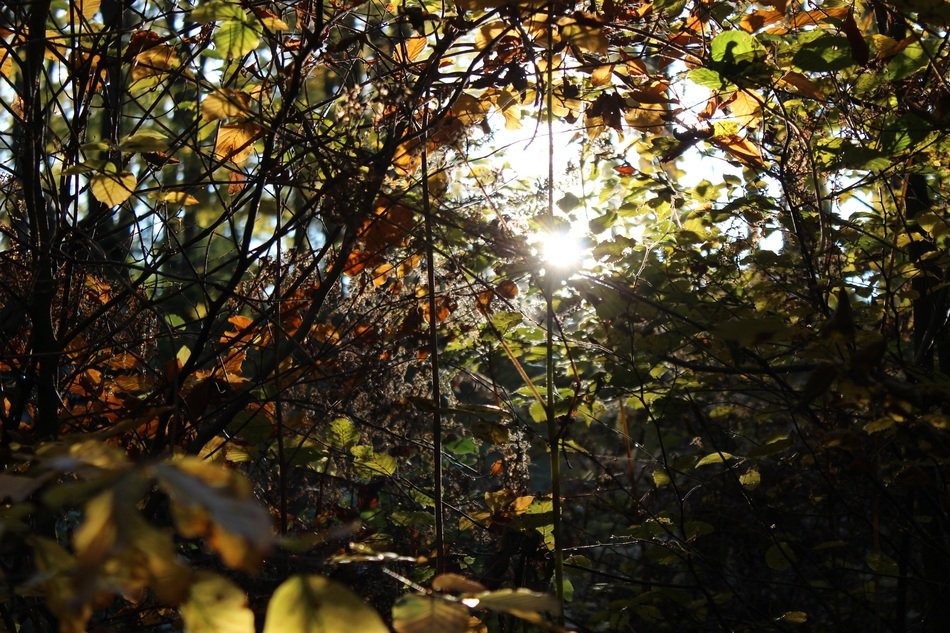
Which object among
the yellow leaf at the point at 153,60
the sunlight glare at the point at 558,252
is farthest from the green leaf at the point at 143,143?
the sunlight glare at the point at 558,252

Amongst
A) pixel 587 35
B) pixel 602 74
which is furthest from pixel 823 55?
pixel 587 35

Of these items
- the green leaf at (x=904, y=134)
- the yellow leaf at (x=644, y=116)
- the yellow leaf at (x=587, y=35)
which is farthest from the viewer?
the yellow leaf at (x=644, y=116)

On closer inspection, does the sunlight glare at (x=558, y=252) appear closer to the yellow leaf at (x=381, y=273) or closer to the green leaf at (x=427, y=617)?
the yellow leaf at (x=381, y=273)

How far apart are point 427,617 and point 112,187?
112 centimetres

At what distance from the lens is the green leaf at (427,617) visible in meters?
0.72

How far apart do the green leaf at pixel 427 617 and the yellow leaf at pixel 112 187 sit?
3.29 ft

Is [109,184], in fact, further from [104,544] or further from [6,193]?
[104,544]

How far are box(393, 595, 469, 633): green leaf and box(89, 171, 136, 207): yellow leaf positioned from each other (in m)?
1.00

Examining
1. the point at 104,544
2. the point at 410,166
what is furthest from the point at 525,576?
the point at 104,544

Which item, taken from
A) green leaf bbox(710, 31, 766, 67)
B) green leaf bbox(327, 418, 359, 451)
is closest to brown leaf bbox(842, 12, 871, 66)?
green leaf bbox(710, 31, 766, 67)

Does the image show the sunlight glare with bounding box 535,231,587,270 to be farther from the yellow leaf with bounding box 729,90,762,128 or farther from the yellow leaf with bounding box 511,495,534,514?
the yellow leaf with bounding box 511,495,534,514

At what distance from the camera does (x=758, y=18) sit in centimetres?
178

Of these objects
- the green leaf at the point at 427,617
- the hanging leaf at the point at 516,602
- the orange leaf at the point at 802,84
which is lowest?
the green leaf at the point at 427,617

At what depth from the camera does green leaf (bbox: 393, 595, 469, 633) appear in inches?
28.5
